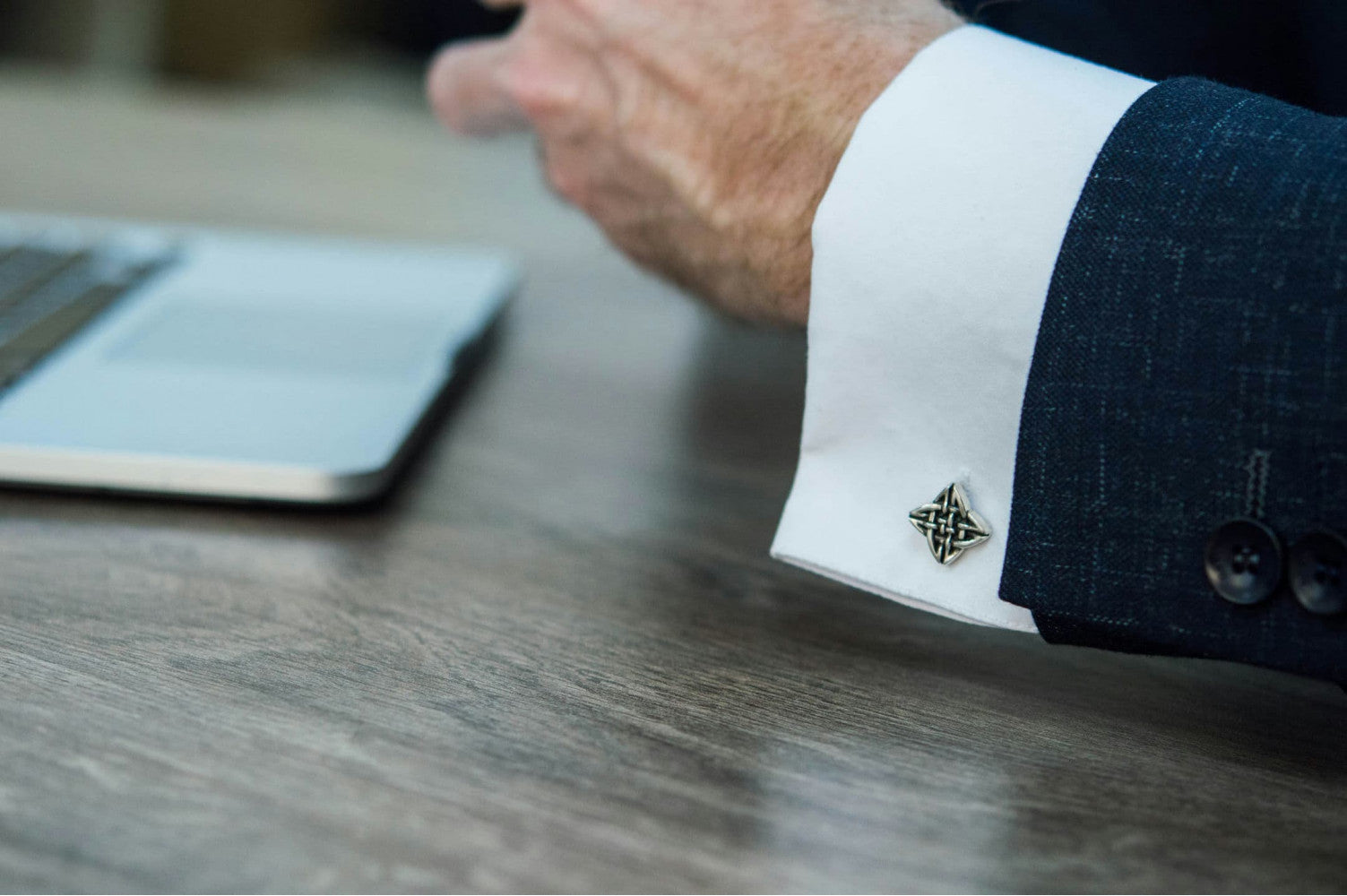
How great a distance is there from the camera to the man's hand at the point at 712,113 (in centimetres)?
44

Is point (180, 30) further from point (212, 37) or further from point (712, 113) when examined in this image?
point (712, 113)

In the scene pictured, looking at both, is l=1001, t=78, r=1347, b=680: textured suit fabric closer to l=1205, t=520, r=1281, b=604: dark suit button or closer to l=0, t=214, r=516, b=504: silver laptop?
l=1205, t=520, r=1281, b=604: dark suit button

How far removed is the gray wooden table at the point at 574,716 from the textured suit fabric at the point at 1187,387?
0.11 feet

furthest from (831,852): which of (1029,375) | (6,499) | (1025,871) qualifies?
(6,499)

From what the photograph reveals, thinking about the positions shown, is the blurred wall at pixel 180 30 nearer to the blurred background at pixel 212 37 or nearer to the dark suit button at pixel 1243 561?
the blurred background at pixel 212 37

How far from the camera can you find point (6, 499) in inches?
16.9

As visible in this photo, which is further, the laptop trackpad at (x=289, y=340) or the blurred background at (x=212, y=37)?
the blurred background at (x=212, y=37)

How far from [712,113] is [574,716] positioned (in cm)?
25

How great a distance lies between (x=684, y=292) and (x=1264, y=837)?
330mm

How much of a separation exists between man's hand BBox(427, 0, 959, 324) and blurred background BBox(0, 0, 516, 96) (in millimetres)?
2010

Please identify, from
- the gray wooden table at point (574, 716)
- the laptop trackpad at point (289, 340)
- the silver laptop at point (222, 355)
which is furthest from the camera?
the laptop trackpad at point (289, 340)

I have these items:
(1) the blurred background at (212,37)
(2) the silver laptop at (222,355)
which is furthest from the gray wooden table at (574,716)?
(1) the blurred background at (212,37)

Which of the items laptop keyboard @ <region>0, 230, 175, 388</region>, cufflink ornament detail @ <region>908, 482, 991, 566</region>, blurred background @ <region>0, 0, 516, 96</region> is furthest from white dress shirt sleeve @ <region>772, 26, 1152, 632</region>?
blurred background @ <region>0, 0, 516, 96</region>

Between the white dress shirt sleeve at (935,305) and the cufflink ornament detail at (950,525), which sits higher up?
the white dress shirt sleeve at (935,305)
